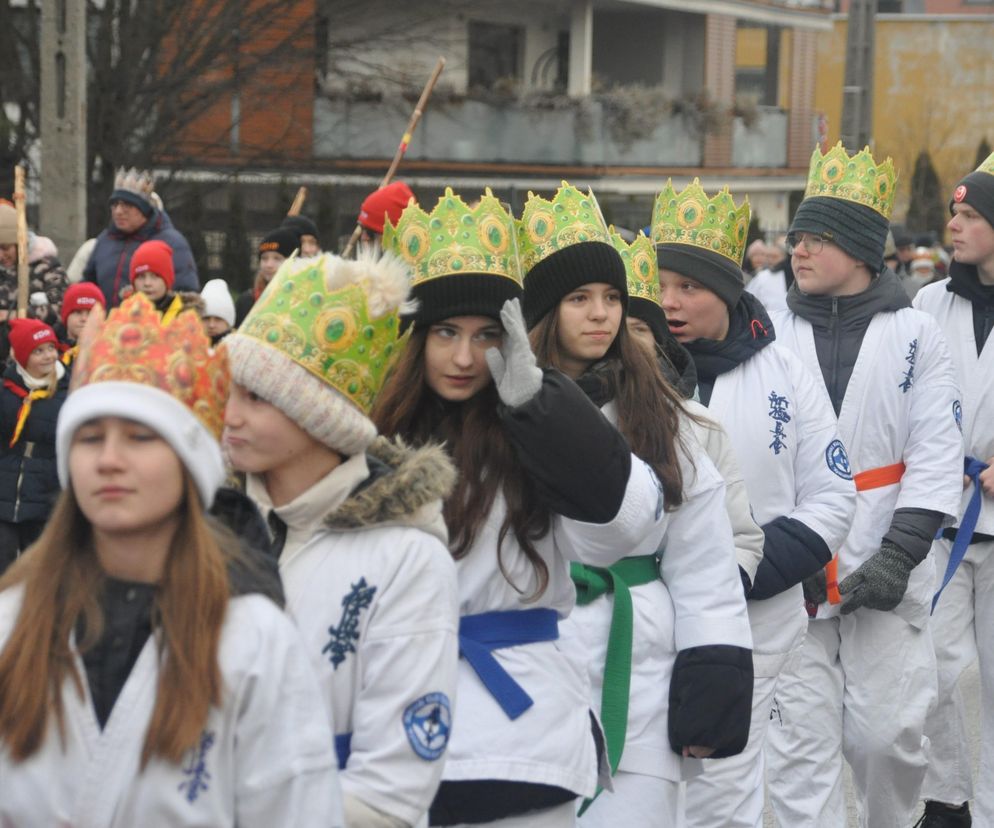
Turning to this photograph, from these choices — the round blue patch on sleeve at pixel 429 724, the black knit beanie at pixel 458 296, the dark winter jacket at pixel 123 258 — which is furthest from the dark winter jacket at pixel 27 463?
the round blue patch on sleeve at pixel 429 724

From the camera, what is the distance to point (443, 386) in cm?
381

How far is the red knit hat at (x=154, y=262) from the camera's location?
943cm

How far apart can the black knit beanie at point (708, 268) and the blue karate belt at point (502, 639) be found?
206 cm

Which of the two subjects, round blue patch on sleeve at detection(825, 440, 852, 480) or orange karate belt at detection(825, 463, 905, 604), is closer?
round blue patch on sleeve at detection(825, 440, 852, 480)

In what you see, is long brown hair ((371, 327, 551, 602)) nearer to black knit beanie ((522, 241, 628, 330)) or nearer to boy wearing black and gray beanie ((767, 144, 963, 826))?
black knit beanie ((522, 241, 628, 330))

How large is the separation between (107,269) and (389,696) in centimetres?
774

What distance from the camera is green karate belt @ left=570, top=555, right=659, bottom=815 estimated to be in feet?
14.1

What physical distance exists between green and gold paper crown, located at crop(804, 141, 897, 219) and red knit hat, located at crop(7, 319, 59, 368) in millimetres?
3625

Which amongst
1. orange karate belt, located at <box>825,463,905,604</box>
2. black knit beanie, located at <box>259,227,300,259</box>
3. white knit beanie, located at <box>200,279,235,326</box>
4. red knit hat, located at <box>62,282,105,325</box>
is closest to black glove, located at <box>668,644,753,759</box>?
orange karate belt, located at <box>825,463,905,604</box>

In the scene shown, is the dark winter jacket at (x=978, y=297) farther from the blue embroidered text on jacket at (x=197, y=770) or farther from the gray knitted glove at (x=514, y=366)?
the blue embroidered text on jacket at (x=197, y=770)

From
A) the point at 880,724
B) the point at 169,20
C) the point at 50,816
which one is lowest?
the point at 880,724

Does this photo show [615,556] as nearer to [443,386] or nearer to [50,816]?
[443,386]

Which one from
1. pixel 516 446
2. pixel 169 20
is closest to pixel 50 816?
pixel 516 446

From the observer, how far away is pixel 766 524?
5539mm
